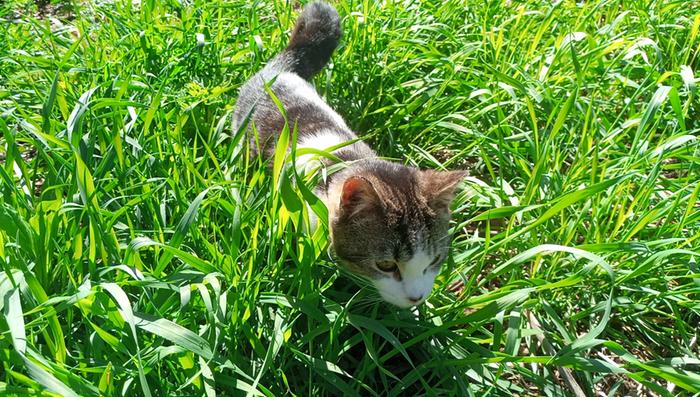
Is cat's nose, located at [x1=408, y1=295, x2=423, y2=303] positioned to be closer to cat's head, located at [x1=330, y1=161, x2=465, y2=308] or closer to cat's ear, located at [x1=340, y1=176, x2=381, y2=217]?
cat's head, located at [x1=330, y1=161, x2=465, y2=308]

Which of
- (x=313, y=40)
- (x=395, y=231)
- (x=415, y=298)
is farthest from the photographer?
(x=313, y=40)

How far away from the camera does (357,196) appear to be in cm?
205

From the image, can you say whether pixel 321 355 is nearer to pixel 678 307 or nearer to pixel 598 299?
pixel 598 299

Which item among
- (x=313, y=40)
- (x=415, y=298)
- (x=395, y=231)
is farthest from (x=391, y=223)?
(x=313, y=40)

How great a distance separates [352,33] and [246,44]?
524 millimetres

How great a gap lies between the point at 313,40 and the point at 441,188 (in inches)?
47.0

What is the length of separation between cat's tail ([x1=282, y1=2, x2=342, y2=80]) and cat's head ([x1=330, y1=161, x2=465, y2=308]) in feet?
3.43

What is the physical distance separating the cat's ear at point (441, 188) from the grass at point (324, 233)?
14 cm

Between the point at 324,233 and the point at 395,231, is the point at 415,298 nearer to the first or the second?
the point at 395,231

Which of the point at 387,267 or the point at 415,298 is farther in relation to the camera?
the point at 387,267

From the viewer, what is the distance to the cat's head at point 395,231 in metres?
2.04

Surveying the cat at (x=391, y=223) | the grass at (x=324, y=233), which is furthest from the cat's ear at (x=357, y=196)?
the grass at (x=324, y=233)

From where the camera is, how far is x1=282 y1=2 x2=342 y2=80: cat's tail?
3041 mm

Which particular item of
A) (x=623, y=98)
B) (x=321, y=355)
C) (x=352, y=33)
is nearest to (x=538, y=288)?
(x=321, y=355)
